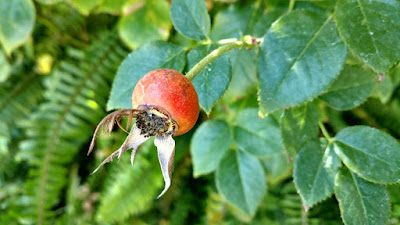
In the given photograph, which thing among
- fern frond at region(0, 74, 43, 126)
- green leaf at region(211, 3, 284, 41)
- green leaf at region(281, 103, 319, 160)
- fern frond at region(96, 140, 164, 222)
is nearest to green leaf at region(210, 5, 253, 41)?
green leaf at region(211, 3, 284, 41)

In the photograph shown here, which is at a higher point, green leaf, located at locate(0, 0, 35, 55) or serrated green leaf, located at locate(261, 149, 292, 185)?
green leaf, located at locate(0, 0, 35, 55)

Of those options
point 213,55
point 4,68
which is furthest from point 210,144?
point 4,68

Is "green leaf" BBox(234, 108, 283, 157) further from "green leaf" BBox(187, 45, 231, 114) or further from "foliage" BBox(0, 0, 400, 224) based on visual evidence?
"green leaf" BBox(187, 45, 231, 114)

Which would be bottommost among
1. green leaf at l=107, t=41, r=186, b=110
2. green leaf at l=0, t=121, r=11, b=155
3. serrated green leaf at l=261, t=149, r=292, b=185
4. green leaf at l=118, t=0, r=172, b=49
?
serrated green leaf at l=261, t=149, r=292, b=185

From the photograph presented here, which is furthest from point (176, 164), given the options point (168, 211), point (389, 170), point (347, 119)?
point (389, 170)

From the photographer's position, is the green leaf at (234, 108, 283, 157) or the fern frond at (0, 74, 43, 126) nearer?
the green leaf at (234, 108, 283, 157)

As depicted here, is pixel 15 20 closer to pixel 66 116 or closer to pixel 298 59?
pixel 66 116
